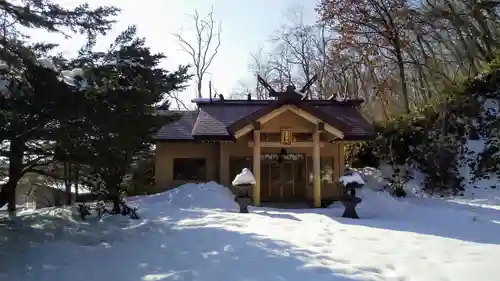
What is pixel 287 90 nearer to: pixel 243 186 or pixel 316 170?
pixel 316 170

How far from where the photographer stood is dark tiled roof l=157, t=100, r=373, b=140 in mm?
14406

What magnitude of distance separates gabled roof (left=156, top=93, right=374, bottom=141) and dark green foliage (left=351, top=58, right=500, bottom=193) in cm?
280

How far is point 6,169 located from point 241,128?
7.53m

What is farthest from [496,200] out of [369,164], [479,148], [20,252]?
[20,252]

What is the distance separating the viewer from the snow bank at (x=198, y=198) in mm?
13844

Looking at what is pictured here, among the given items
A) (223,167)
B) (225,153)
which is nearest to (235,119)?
(225,153)

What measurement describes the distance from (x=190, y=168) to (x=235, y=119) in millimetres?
2855

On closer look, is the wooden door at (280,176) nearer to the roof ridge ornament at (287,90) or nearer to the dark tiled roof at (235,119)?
the dark tiled roof at (235,119)

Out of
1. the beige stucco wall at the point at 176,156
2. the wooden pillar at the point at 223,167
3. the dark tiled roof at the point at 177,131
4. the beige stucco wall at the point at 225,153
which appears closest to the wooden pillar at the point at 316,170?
the beige stucco wall at the point at 225,153

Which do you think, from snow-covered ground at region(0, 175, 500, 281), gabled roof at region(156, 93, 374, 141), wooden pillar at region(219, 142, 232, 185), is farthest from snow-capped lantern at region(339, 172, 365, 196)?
wooden pillar at region(219, 142, 232, 185)

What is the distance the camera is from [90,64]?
24.8 feet

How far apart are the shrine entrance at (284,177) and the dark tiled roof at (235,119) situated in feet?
7.49

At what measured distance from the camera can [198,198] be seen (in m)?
14.5

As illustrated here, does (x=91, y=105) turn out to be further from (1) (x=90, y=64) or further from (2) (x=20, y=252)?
(2) (x=20, y=252)
